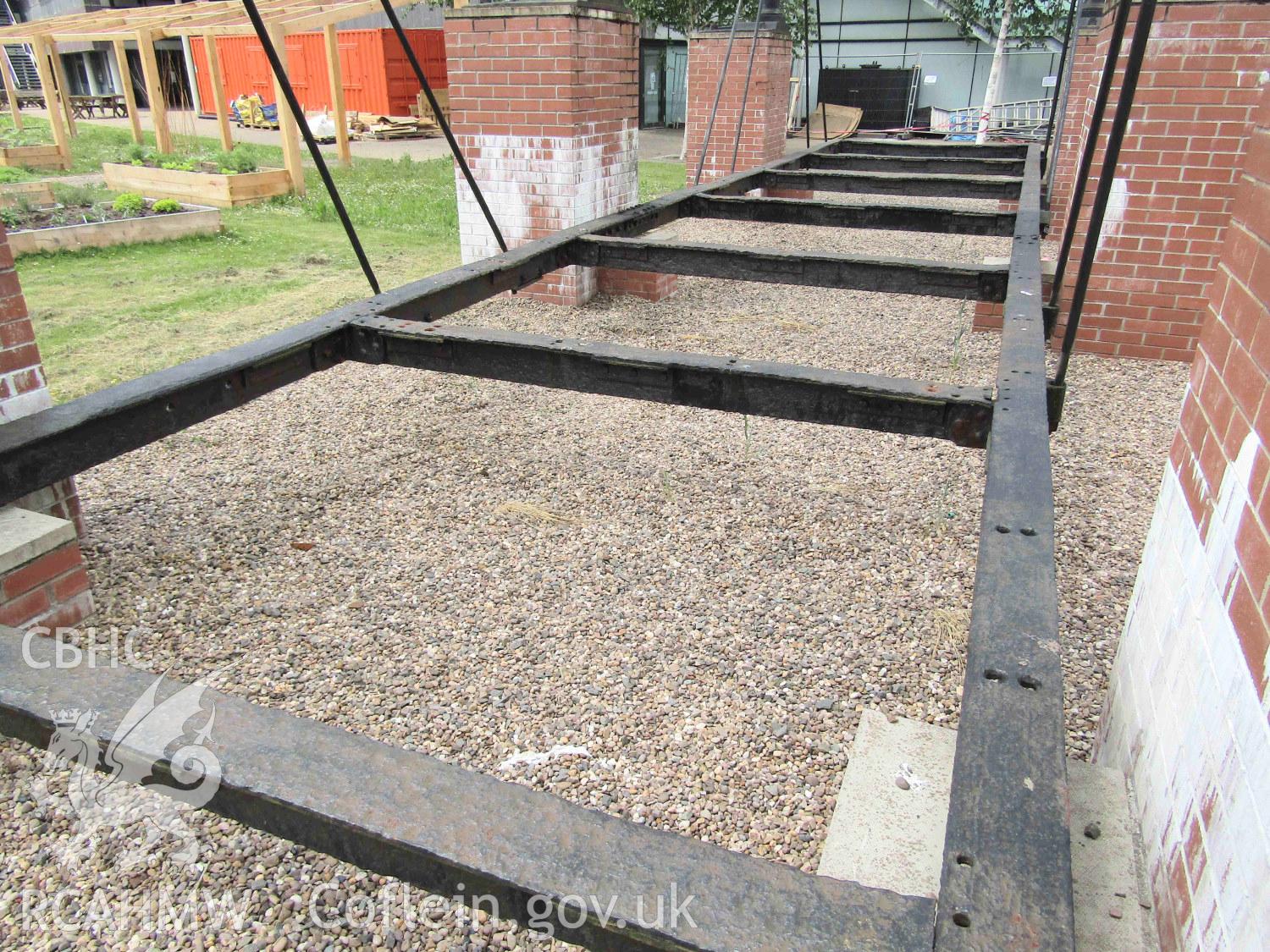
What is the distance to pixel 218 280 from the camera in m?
7.62

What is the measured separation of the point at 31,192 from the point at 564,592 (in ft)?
35.3

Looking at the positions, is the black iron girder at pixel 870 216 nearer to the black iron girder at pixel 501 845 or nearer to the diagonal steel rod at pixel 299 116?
the diagonal steel rod at pixel 299 116

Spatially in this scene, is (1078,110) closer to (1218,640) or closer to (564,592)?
(564,592)

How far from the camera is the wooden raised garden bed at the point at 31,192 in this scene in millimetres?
9844

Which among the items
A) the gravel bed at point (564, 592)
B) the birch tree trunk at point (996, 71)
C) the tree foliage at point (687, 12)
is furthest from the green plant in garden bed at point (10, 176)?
the birch tree trunk at point (996, 71)

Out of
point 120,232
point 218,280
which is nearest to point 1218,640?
point 218,280

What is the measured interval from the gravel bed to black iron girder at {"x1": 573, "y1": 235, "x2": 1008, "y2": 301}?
2.78 feet

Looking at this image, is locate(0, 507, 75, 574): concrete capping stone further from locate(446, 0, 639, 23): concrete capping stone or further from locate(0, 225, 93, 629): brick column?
locate(446, 0, 639, 23): concrete capping stone

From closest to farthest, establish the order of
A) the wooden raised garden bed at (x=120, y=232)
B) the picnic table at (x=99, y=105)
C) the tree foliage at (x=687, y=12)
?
the wooden raised garden bed at (x=120, y=232) → the tree foliage at (x=687, y=12) → the picnic table at (x=99, y=105)

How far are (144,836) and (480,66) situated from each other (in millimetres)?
5885

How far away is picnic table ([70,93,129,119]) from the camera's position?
2595 centimetres

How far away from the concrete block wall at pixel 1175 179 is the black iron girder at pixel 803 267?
6.47ft

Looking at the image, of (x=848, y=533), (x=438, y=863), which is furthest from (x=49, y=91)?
(x=438, y=863)

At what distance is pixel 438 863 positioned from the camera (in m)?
0.95
